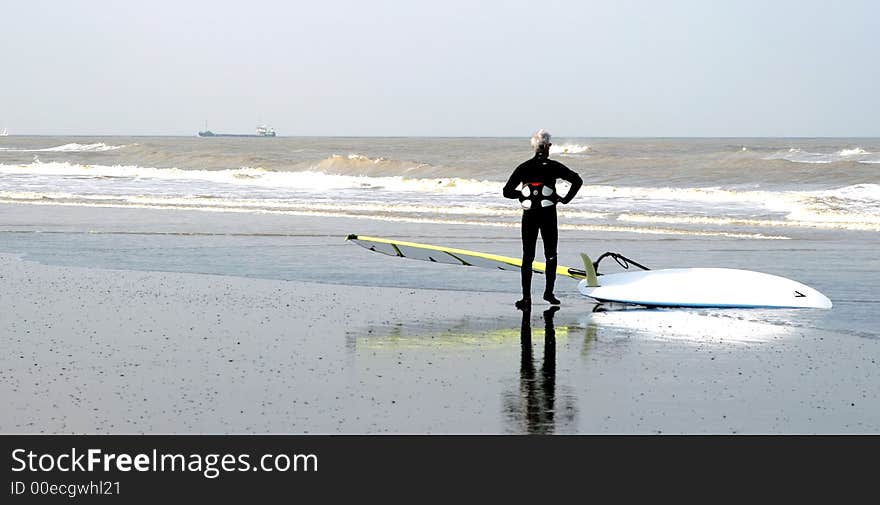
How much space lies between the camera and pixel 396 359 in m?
7.49

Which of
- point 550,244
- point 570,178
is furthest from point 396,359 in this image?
point 570,178

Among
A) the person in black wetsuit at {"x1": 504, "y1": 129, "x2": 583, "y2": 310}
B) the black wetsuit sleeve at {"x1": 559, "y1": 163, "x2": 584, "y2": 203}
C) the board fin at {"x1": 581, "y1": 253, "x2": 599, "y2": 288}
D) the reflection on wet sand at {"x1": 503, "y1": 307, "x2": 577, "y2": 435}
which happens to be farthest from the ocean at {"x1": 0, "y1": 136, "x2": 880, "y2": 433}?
the black wetsuit sleeve at {"x1": 559, "y1": 163, "x2": 584, "y2": 203}

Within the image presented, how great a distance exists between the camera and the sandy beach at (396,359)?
5801 mm

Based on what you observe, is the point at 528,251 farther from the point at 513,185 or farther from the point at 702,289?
the point at 702,289

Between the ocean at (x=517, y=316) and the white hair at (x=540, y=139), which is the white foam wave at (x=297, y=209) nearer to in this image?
the ocean at (x=517, y=316)

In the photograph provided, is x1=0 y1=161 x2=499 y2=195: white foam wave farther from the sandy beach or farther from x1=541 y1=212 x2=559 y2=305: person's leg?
x1=541 y1=212 x2=559 y2=305: person's leg

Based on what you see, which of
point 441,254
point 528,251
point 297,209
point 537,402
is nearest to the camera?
point 537,402

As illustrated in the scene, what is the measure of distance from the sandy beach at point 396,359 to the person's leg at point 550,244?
157 millimetres

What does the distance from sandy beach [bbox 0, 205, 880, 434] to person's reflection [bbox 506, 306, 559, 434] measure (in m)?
0.02

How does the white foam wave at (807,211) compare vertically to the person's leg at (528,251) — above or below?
below

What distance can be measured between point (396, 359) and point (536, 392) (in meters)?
1.34

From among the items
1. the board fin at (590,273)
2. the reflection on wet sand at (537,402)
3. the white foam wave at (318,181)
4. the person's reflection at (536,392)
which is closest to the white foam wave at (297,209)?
the board fin at (590,273)

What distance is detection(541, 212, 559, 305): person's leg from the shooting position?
9859 mm
